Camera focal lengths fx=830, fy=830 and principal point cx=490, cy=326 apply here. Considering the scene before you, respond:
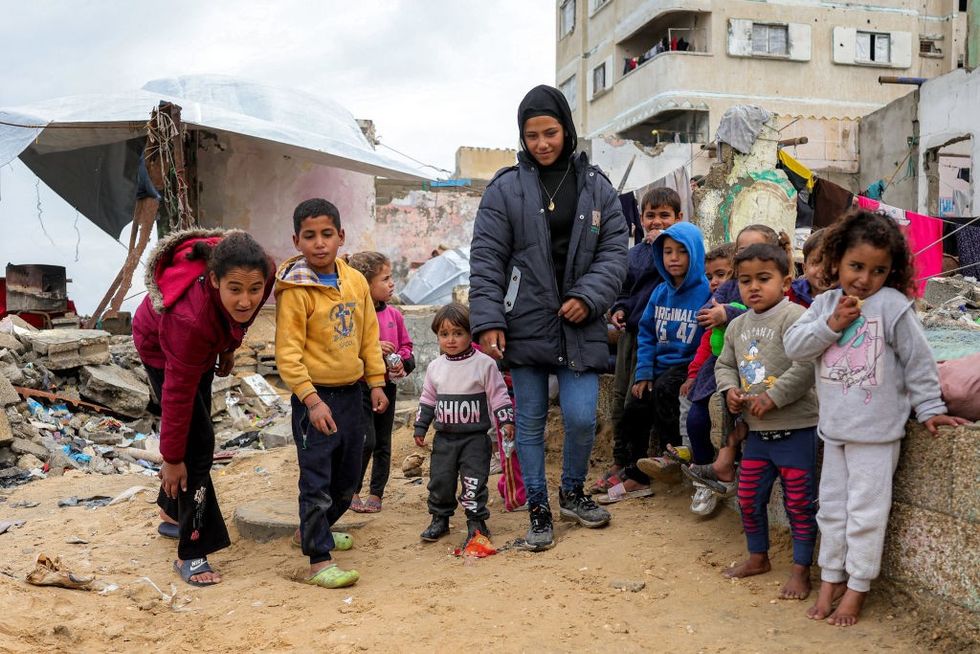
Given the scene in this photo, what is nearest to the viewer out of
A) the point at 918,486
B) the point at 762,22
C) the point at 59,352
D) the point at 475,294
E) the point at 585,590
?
the point at 918,486

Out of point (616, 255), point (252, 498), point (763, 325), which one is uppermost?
point (616, 255)

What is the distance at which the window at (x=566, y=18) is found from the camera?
1252 inches

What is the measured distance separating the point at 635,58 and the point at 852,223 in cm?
2646

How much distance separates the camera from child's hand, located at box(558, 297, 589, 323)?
3.73 metres

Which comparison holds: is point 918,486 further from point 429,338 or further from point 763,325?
point 429,338

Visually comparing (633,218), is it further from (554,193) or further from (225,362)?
(225,362)

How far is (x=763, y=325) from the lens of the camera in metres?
3.38

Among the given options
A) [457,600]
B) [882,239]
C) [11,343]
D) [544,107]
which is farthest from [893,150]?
[457,600]

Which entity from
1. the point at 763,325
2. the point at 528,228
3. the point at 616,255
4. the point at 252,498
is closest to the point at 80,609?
the point at 252,498

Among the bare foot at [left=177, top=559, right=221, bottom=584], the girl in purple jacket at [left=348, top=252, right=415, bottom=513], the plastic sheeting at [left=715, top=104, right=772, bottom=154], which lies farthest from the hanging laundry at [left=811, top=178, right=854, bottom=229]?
the bare foot at [left=177, top=559, right=221, bottom=584]

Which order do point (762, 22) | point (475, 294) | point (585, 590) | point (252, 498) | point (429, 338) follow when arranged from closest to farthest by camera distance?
1. point (585, 590)
2. point (475, 294)
3. point (252, 498)
4. point (429, 338)
5. point (762, 22)

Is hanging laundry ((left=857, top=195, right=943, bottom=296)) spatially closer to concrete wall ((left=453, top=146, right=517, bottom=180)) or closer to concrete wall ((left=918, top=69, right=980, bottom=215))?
concrete wall ((left=918, top=69, right=980, bottom=215))

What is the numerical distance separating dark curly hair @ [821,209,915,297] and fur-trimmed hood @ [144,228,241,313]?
2461 mm

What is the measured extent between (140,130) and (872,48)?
24844 millimetres
